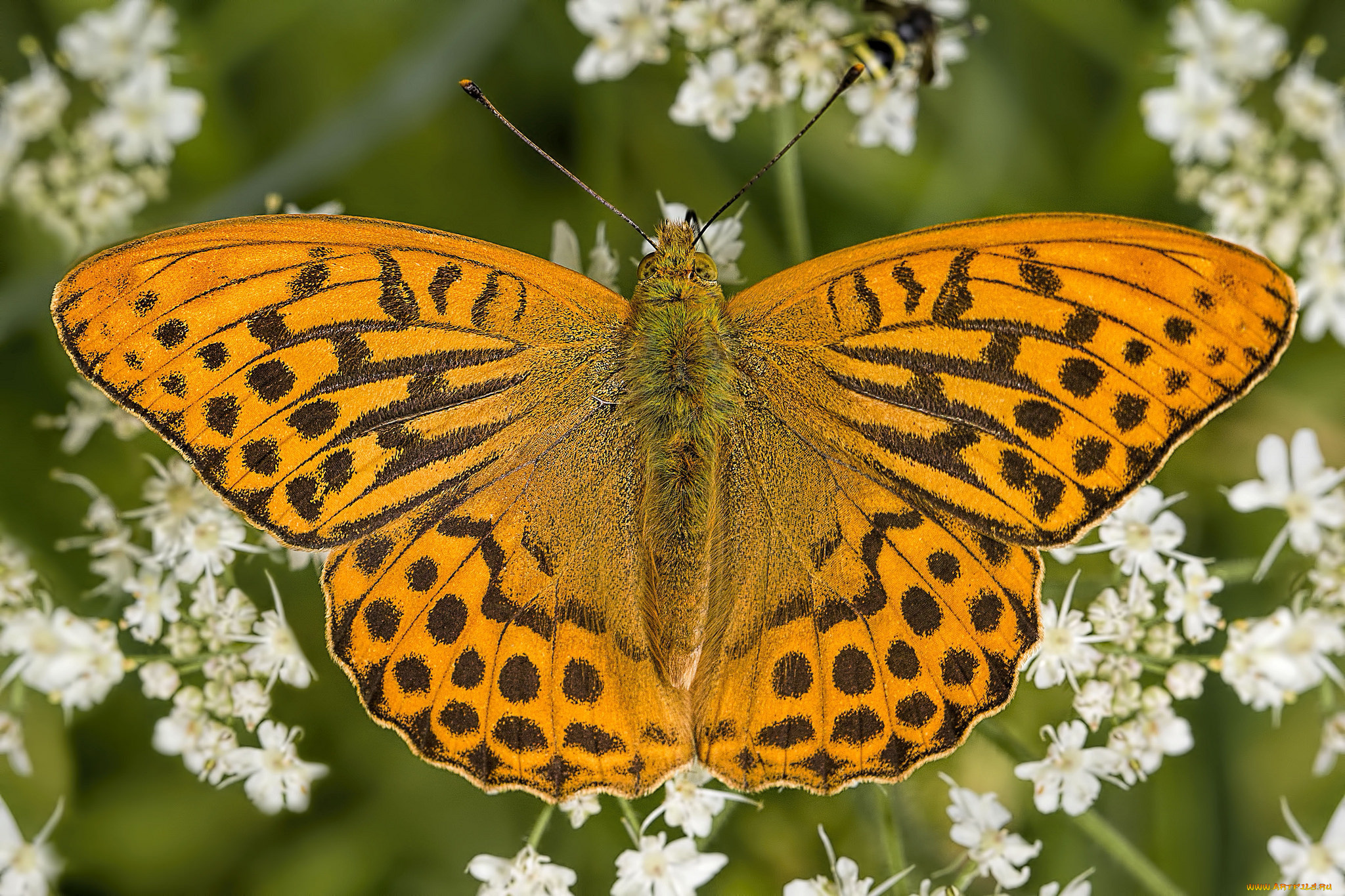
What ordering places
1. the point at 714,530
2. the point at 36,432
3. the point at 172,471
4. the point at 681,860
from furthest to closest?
the point at 36,432 → the point at 172,471 → the point at 681,860 → the point at 714,530

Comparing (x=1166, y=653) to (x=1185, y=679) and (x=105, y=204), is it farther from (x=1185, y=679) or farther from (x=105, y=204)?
(x=105, y=204)

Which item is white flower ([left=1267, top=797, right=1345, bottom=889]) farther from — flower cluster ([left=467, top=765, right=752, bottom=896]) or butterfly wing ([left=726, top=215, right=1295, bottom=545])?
flower cluster ([left=467, top=765, right=752, bottom=896])

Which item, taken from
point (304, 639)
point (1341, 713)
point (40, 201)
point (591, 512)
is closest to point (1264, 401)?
point (1341, 713)

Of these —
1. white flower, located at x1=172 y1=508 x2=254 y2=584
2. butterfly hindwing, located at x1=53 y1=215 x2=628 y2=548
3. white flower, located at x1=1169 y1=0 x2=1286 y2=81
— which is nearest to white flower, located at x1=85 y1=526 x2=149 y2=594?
white flower, located at x1=172 y1=508 x2=254 y2=584

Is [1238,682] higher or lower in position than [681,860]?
higher

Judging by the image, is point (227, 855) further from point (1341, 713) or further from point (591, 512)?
point (1341, 713)

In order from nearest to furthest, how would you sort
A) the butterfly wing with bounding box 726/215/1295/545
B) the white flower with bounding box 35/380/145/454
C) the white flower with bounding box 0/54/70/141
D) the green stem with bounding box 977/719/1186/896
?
the butterfly wing with bounding box 726/215/1295/545 < the green stem with bounding box 977/719/1186/896 < the white flower with bounding box 35/380/145/454 < the white flower with bounding box 0/54/70/141
